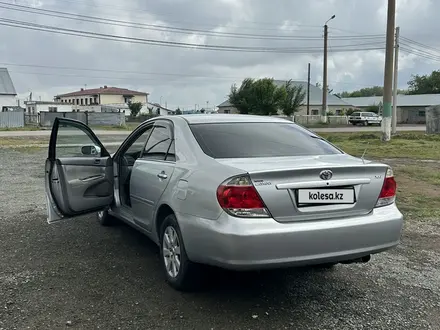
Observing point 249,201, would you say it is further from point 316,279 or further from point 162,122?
point 162,122

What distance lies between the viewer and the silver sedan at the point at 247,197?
3211mm

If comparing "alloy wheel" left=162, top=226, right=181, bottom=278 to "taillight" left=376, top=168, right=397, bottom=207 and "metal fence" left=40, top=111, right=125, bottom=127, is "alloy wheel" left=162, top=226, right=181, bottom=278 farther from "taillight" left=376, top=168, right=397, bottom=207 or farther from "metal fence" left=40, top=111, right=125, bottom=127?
"metal fence" left=40, top=111, right=125, bottom=127

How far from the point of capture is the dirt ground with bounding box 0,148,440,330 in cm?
335

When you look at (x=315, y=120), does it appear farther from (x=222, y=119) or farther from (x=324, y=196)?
(x=324, y=196)

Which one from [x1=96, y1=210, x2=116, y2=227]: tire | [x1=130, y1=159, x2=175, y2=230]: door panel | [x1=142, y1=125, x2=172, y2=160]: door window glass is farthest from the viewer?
[x1=96, y1=210, x2=116, y2=227]: tire

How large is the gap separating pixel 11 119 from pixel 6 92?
50.0 ft

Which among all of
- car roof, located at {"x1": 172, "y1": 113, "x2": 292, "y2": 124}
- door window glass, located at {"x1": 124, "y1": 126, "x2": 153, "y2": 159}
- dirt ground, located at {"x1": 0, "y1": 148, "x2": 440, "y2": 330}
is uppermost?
car roof, located at {"x1": 172, "y1": 113, "x2": 292, "y2": 124}

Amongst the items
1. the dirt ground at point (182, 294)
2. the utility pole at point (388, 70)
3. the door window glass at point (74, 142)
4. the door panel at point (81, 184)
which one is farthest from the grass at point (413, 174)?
the dirt ground at point (182, 294)

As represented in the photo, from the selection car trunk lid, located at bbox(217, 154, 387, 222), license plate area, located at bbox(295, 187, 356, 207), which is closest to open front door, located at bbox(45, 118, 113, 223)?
car trunk lid, located at bbox(217, 154, 387, 222)

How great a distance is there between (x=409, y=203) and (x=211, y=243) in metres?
5.34

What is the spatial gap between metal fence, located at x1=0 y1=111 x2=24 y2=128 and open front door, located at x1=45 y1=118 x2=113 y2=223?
40.9m

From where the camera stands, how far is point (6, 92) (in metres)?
55.3

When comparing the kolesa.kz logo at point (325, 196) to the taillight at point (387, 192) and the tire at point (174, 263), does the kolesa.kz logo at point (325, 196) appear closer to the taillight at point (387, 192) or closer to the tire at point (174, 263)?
the taillight at point (387, 192)

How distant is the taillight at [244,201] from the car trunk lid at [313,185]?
0.04 m
